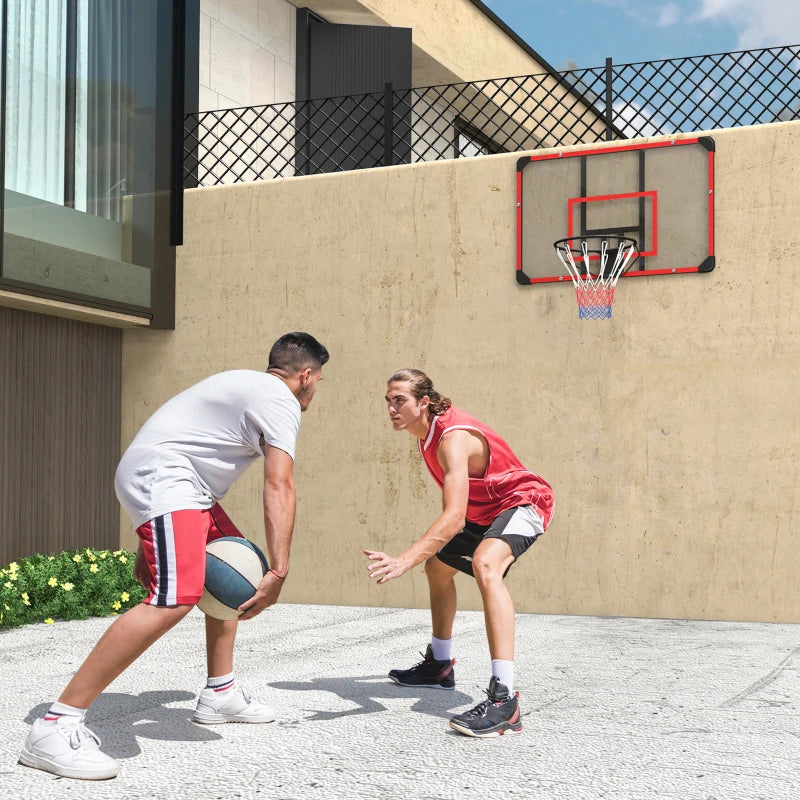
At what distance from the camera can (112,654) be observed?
3.59m

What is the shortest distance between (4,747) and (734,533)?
18.3 feet

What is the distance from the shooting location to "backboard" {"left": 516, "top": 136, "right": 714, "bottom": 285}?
809 cm

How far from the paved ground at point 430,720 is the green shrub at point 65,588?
0.38 m

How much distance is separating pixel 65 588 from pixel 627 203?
5344 mm

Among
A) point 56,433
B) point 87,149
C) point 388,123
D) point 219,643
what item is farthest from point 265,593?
point 388,123

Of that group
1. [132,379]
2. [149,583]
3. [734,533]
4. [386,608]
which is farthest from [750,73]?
[149,583]

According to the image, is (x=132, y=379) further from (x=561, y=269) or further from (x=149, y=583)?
(x=149, y=583)

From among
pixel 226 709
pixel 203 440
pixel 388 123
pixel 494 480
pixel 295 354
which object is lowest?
pixel 226 709

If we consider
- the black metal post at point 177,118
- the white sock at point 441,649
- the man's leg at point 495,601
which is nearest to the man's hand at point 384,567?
the man's leg at point 495,601

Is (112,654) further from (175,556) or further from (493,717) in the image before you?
(493,717)

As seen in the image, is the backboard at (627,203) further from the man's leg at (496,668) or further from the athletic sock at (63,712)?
the athletic sock at (63,712)

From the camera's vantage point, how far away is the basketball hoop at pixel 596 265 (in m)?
8.23

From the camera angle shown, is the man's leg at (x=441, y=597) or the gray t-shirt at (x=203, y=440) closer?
the gray t-shirt at (x=203, y=440)

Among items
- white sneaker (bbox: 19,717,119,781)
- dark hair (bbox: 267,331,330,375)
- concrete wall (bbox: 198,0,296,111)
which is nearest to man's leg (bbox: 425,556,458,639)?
dark hair (bbox: 267,331,330,375)
